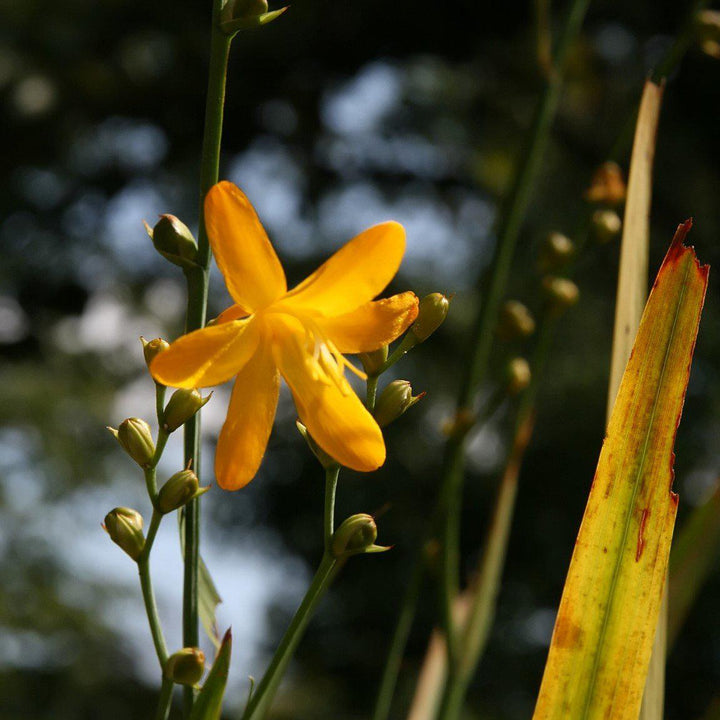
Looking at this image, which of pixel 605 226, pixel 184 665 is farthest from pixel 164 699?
pixel 605 226

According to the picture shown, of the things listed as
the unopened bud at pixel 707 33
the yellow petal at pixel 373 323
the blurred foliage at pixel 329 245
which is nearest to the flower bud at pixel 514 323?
the unopened bud at pixel 707 33

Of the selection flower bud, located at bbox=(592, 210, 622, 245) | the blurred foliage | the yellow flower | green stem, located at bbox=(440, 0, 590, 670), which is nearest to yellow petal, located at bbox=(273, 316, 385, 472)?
the yellow flower

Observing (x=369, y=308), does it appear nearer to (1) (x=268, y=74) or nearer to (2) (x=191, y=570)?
(2) (x=191, y=570)

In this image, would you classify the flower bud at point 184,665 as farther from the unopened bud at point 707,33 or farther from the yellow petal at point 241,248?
the unopened bud at point 707,33

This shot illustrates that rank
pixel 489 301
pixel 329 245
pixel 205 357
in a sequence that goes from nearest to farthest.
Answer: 1. pixel 205 357
2. pixel 489 301
3. pixel 329 245

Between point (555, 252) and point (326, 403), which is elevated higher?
point (555, 252)

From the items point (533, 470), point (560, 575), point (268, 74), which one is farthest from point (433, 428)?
point (268, 74)

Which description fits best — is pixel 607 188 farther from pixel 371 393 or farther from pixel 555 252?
pixel 371 393
